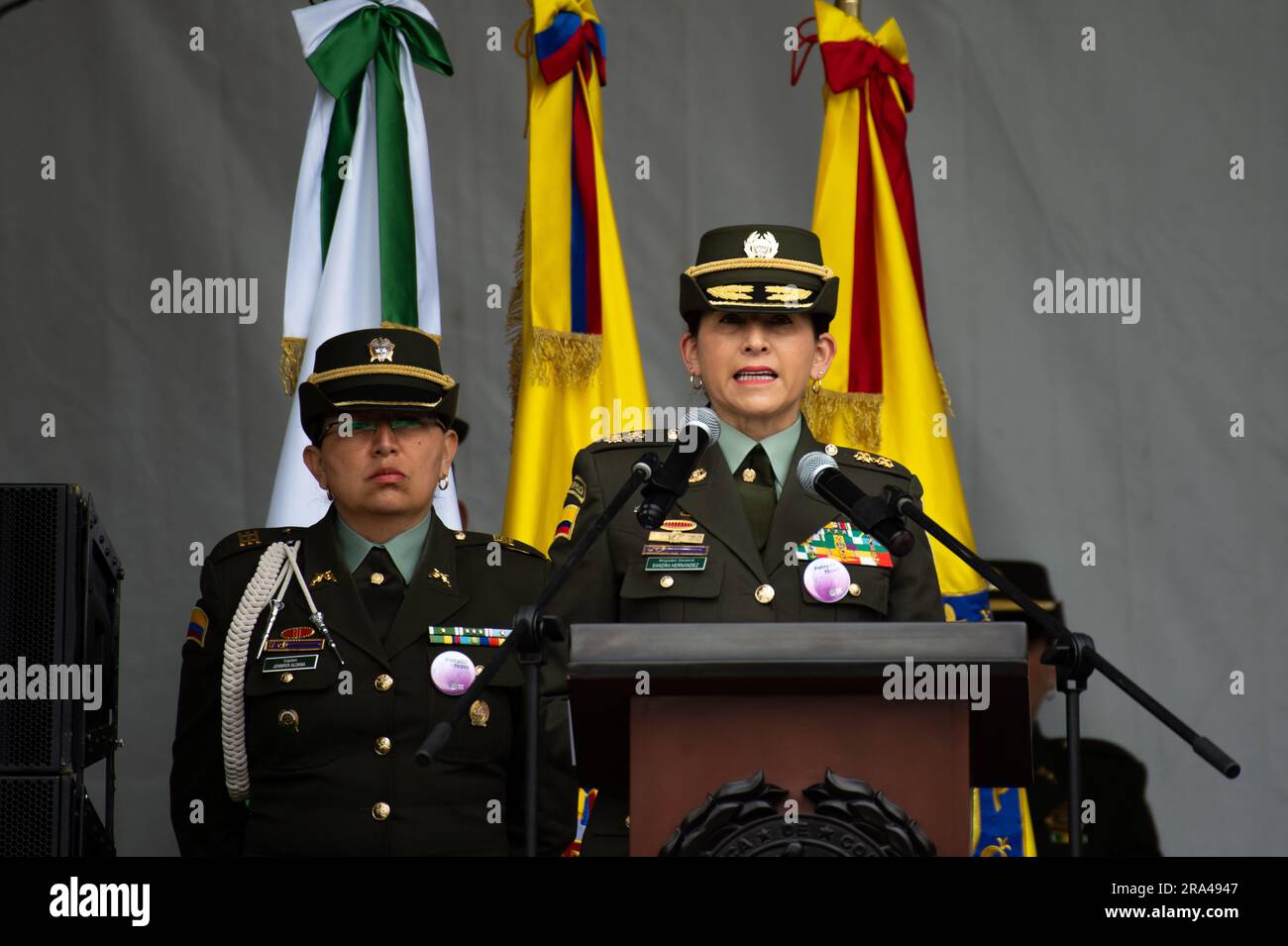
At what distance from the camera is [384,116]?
4.10 meters

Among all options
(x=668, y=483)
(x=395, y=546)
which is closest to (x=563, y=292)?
(x=395, y=546)

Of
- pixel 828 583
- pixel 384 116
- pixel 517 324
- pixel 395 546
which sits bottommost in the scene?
pixel 828 583

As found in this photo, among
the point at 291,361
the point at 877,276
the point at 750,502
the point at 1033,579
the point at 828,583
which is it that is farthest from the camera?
the point at 1033,579

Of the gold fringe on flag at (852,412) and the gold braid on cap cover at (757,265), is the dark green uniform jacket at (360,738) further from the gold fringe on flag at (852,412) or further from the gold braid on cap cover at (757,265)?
the gold fringe on flag at (852,412)

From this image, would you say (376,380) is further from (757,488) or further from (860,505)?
(860,505)

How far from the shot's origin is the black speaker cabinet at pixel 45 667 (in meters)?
2.32

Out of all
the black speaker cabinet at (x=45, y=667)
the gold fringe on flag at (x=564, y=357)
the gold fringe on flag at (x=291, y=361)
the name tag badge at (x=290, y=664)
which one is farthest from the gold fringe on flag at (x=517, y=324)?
the black speaker cabinet at (x=45, y=667)

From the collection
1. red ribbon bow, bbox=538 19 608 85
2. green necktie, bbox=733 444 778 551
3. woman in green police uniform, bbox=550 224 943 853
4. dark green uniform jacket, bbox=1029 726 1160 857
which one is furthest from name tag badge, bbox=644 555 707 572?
dark green uniform jacket, bbox=1029 726 1160 857

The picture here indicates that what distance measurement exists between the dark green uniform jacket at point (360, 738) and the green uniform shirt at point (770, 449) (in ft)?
1.45

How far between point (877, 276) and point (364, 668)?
73.8 inches

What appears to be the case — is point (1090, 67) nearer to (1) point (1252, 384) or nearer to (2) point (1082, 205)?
(2) point (1082, 205)
